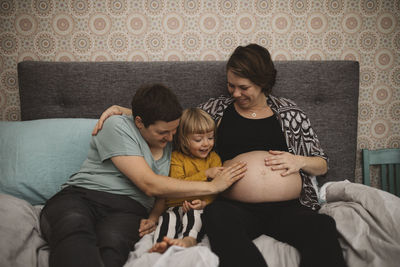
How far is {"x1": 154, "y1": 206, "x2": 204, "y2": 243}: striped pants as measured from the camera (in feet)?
3.46

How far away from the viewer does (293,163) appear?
49.4 inches

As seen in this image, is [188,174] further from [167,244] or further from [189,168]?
[167,244]

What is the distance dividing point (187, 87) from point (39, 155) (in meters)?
0.87

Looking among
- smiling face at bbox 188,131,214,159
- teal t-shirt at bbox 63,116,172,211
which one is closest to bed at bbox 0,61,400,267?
teal t-shirt at bbox 63,116,172,211

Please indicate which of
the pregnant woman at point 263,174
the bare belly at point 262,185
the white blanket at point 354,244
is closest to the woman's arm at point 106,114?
the pregnant woman at point 263,174

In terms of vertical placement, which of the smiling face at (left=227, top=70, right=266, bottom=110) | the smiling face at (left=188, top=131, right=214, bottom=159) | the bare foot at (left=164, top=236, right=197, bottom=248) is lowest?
the bare foot at (left=164, top=236, right=197, bottom=248)

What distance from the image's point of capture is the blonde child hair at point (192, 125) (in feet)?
4.15

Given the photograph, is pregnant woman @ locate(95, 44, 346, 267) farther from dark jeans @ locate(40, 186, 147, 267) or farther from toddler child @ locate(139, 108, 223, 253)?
dark jeans @ locate(40, 186, 147, 267)

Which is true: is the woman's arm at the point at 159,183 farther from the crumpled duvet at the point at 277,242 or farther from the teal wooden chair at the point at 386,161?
the teal wooden chair at the point at 386,161

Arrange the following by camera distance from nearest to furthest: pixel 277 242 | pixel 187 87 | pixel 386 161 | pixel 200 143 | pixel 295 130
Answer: pixel 277 242, pixel 200 143, pixel 295 130, pixel 187 87, pixel 386 161

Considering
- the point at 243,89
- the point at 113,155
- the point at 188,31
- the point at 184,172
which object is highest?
the point at 188,31

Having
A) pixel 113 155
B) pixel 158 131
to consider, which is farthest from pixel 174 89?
pixel 113 155

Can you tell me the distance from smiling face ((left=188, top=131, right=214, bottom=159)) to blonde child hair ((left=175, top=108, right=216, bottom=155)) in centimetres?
2

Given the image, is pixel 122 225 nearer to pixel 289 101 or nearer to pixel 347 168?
pixel 289 101
